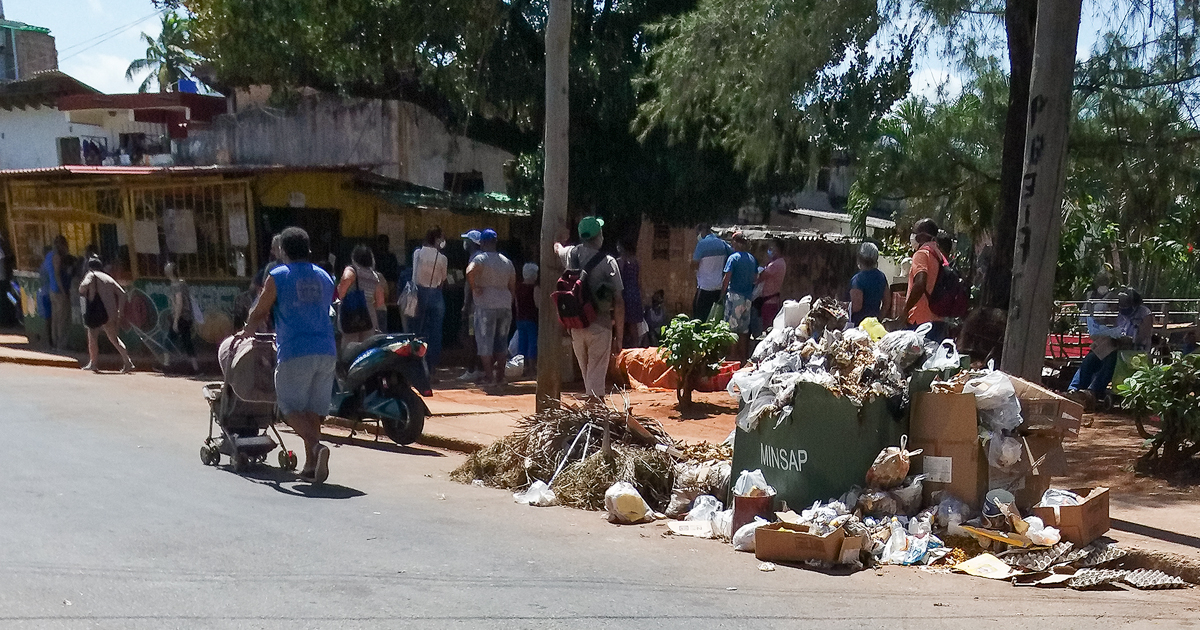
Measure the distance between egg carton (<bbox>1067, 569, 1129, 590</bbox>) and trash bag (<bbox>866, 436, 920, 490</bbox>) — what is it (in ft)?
3.33

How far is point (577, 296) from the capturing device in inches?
350

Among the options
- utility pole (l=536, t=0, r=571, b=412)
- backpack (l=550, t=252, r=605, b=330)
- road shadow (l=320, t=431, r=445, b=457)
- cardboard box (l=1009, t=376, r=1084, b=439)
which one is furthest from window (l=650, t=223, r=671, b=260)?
cardboard box (l=1009, t=376, r=1084, b=439)

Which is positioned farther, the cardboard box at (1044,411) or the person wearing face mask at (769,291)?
the person wearing face mask at (769,291)

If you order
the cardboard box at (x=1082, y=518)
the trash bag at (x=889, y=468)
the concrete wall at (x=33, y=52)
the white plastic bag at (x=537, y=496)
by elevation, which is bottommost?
the white plastic bag at (x=537, y=496)

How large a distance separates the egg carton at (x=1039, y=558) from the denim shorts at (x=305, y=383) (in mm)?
4459

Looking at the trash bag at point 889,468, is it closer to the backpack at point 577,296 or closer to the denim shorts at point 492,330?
the backpack at point 577,296

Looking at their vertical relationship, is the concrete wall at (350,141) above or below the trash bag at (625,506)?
above

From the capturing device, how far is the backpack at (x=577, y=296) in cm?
891

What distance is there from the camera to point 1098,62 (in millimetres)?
10867

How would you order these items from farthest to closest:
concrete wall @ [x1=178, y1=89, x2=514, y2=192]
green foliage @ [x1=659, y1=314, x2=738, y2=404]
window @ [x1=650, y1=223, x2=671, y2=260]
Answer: window @ [x1=650, y1=223, x2=671, y2=260] → concrete wall @ [x1=178, y1=89, x2=514, y2=192] → green foliage @ [x1=659, y1=314, x2=738, y2=404]

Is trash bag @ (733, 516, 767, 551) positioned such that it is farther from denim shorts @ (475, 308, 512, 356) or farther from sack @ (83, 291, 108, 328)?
sack @ (83, 291, 108, 328)

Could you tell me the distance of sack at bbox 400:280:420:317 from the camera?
1392 cm

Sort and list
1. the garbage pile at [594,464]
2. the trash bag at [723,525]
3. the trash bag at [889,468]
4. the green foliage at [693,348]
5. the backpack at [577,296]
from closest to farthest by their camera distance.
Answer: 1. the trash bag at [889,468]
2. the trash bag at [723,525]
3. the garbage pile at [594,464]
4. the backpack at [577,296]
5. the green foliage at [693,348]

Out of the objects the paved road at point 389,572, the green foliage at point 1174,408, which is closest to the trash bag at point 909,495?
the paved road at point 389,572
